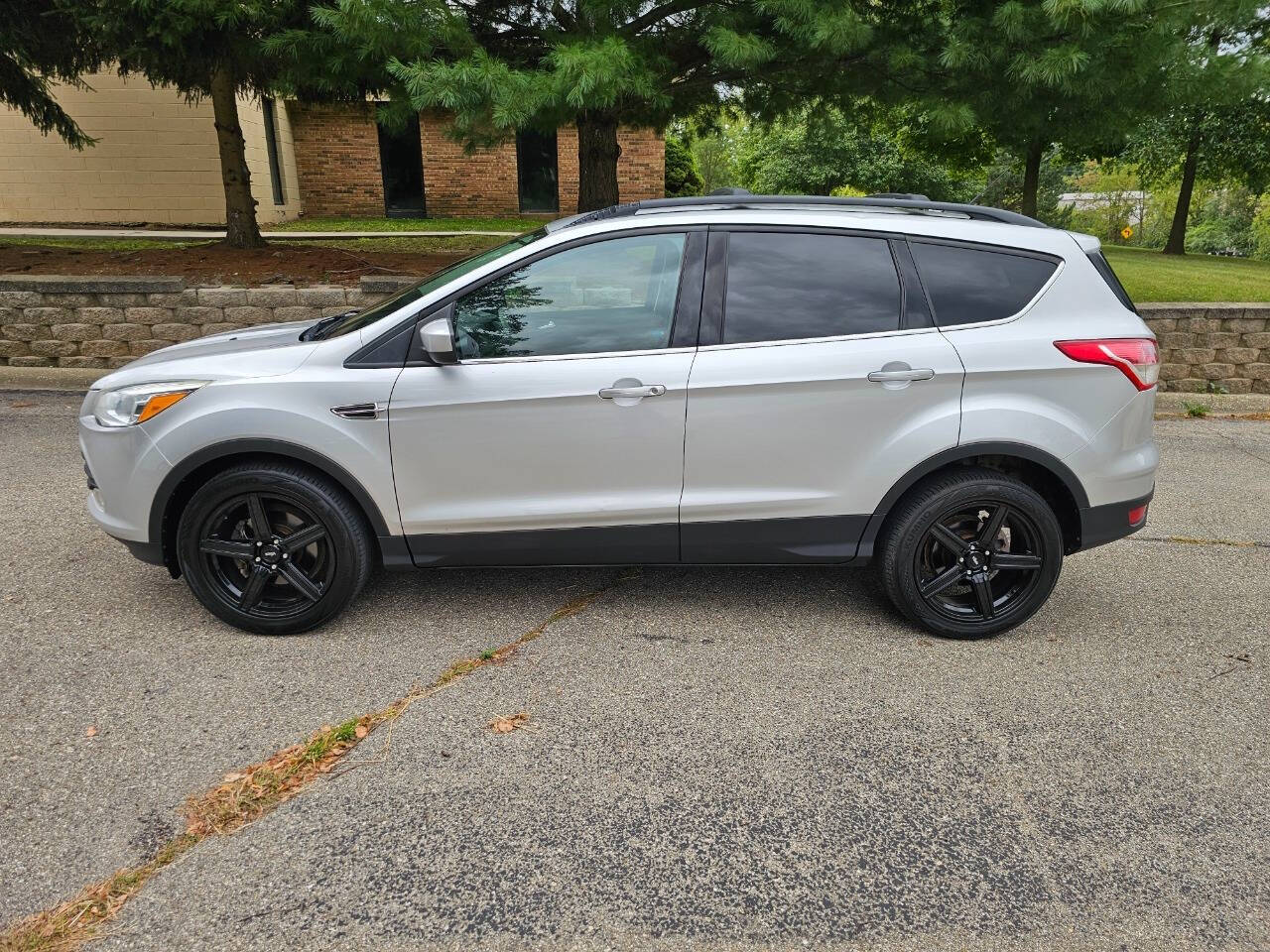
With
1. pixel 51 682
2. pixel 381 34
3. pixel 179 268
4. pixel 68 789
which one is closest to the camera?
pixel 68 789

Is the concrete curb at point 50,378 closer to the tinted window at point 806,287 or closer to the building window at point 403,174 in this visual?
the tinted window at point 806,287

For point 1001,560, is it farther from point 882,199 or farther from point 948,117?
point 948,117

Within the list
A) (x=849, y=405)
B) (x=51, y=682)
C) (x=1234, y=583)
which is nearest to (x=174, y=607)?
(x=51, y=682)

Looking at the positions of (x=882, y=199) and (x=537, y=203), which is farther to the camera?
(x=537, y=203)

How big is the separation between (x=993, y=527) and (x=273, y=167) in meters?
19.8

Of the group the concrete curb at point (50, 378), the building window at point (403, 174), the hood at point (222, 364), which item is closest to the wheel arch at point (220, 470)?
the hood at point (222, 364)

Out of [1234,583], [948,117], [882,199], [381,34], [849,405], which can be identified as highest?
[381,34]

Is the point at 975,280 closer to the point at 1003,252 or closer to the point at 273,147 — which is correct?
the point at 1003,252

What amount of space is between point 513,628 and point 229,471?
4.49 ft

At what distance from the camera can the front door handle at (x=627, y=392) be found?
353 cm

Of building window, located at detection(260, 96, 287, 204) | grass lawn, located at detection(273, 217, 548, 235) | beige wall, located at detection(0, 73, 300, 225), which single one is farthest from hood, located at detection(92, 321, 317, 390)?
building window, located at detection(260, 96, 287, 204)

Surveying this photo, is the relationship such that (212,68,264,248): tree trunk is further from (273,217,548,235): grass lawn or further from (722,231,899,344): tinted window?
(722,231,899,344): tinted window

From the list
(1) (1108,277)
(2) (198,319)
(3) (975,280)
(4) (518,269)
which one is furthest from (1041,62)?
(2) (198,319)

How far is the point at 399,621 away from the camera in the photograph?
3.96 meters
